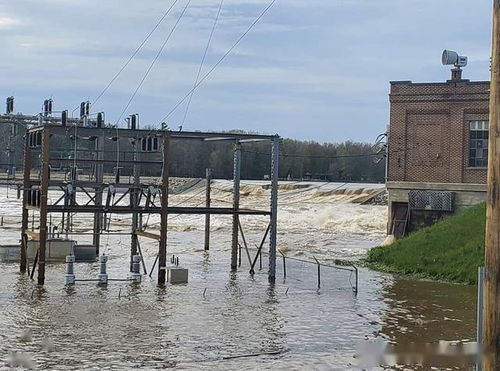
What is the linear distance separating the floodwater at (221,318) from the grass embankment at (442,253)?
1.36 meters

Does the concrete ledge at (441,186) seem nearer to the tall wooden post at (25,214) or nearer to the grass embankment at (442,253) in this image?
the grass embankment at (442,253)

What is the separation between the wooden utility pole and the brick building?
107 feet

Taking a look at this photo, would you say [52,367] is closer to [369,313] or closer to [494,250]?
[494,250]

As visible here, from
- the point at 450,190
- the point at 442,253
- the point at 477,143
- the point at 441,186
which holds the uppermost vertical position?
the point at 477,143

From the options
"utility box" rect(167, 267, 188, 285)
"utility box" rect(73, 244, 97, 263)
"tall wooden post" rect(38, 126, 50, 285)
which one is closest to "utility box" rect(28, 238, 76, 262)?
"utility box" rect(73, 244, 97, 263)

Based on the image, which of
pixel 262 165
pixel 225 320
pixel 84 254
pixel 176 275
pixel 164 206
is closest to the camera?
pixel 225 320

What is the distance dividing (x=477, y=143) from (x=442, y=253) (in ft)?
44.0

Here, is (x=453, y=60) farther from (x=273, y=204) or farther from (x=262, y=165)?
(x=262, y=165)

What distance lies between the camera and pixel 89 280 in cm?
2255

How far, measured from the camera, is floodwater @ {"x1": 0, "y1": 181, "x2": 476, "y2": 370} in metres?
13.2

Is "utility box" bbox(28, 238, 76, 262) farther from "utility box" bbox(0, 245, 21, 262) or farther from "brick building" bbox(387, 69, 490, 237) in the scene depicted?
"brick building" bbox(387, 69, 490, 237)

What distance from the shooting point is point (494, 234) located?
7410mm

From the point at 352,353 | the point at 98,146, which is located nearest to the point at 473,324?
the point at 352,353

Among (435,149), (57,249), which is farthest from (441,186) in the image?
(57,249)
